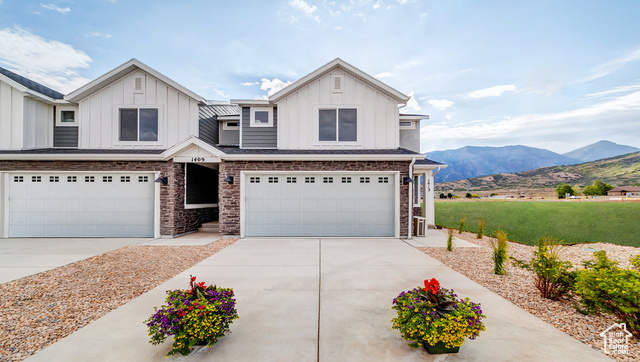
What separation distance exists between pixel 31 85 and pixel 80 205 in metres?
6.58

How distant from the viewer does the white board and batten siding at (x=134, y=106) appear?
11.4 m

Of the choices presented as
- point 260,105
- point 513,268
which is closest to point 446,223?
point 513,268

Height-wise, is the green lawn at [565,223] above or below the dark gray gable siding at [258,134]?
below

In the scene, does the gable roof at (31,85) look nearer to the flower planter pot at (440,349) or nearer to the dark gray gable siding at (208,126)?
the dark gray gable siding at (208,126)

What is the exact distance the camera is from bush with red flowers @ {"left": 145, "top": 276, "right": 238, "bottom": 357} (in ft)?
8.70

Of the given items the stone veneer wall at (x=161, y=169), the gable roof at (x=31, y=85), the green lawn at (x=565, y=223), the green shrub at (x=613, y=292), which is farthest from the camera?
the gable roof at (x=31, y=85)

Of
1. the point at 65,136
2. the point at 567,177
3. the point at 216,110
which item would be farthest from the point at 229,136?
the point at 567,177

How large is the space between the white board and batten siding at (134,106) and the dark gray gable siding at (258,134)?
2183 millimetres

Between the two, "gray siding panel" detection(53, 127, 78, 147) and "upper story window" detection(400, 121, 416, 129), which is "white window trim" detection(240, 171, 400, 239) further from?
"gray siding panel" detection(53, 127, 78, 147)

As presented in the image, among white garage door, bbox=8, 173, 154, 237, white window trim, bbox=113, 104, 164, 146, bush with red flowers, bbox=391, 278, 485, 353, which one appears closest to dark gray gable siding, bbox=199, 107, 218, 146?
white window trim, bbox=113, 104, 164, 146

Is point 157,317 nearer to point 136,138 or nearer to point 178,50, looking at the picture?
point 136,138

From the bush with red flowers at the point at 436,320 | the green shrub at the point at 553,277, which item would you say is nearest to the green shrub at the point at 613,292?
the green shrub at the point at 553,277

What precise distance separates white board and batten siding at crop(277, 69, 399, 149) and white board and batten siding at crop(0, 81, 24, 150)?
11087 mm
